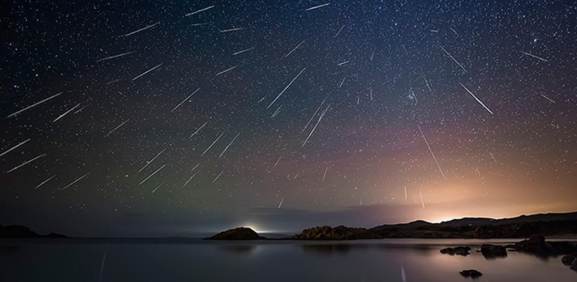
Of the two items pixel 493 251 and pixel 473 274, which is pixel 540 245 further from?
pixel 473 274

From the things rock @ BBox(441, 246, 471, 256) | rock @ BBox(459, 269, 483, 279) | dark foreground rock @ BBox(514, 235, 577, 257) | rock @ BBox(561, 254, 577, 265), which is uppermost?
dark foreground rock @ BBox(514, 235, 577, 257)

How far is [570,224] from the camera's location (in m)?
192

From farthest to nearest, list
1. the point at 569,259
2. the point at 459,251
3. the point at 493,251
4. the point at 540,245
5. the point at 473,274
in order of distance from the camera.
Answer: the point at 540,245 < the point at 459,251 < the point at 493,251 < the point at 569,259 < the point at 473,274

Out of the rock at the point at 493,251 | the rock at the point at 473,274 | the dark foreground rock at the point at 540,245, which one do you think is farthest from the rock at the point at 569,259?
the dark foreground rock at the point at 540,245

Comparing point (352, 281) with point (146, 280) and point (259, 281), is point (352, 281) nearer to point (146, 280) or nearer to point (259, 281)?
point (259, 281)

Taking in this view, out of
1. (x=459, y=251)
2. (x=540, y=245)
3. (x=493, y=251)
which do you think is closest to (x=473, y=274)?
(x=493, y=251)

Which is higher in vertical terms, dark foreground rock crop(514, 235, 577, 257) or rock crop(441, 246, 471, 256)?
dark foreground rock crop(514, 235, 577, 257)

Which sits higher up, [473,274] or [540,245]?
[540,245]

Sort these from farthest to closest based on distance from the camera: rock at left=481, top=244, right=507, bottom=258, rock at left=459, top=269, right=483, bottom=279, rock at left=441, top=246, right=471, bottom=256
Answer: rock at left=441, top=246, right=471, bottom=256 → rock at left=481, top=244, right=507, bottom=258 → rock at left=459, top=269, right=483, bottom=279

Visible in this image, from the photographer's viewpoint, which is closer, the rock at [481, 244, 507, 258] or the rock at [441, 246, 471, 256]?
the rock at [481, 244, 507, 258]

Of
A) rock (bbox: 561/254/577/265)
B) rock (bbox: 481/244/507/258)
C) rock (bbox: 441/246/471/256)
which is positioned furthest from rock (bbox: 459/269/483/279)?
rock (bbox: 441/246/471/256)

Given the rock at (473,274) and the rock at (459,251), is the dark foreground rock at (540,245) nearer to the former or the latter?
the rock at (459,251)

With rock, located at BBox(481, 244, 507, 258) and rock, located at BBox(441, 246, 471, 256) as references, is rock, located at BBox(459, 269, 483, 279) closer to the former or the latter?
rock, located at BBox(481, 244, 507, 258)

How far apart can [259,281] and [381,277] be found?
12742 millimetres
